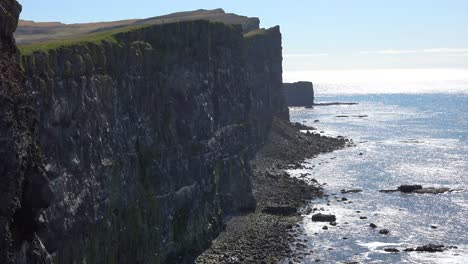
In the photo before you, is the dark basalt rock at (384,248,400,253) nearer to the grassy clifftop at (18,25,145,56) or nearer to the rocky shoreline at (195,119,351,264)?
the rocky shoreline at (195,119,351,264)

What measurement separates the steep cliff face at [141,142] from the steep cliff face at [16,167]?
8.42 metres

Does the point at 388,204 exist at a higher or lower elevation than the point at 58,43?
lower

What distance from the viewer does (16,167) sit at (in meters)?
29.3

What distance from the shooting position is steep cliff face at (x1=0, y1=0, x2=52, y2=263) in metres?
28.6

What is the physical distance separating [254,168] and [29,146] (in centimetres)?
8705

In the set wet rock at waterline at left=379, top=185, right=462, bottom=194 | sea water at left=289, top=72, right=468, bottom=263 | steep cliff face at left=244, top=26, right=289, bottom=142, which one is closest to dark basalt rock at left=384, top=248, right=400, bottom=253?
sea water at left=289, top=72, right=468, bottom=263

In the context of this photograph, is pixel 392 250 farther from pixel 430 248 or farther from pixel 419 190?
pixel 419 190

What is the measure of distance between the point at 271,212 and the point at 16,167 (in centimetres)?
6120

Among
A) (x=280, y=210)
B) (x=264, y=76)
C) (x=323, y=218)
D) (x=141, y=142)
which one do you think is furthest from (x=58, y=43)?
(x=264, y=76)

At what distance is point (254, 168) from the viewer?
384 feet

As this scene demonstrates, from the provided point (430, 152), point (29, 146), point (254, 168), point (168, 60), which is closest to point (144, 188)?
point (168, 60)

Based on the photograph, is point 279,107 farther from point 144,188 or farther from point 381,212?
point 144,188

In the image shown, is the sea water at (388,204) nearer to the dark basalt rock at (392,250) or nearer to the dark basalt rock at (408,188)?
the dark basalt rock at (392,250)

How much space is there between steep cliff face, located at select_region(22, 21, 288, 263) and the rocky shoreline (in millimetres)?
2709
